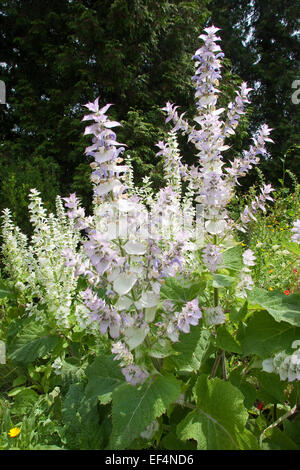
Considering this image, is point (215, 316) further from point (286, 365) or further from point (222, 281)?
point (286, 365)

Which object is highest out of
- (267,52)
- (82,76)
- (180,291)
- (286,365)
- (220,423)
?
(267,52)

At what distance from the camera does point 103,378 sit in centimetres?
147

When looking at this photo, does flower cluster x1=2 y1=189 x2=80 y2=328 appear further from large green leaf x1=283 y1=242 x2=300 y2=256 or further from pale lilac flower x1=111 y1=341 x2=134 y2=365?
large green leaf x1=283 y1=242 x2=300 y2=256

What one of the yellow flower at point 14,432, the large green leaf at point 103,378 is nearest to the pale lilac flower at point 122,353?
the large green leaf at point 103,378

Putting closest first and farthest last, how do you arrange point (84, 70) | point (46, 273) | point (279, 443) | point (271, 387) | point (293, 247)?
point (279, 443)
point (271, 387)
point (293, 247)
point (46, 273)
point (84, 70)

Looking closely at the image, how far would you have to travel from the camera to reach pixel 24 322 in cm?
239

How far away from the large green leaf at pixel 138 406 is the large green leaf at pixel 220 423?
0.58 feet

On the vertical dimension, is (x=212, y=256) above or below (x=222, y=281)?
above

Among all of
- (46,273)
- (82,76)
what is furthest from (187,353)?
(82,76)

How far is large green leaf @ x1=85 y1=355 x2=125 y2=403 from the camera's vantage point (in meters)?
1.42

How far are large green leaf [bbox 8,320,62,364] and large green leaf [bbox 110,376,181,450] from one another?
846 mm

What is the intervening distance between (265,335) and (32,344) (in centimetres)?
141

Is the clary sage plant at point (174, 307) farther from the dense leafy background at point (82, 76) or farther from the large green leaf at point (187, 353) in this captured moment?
the dense leafy background at point (82, 76)
